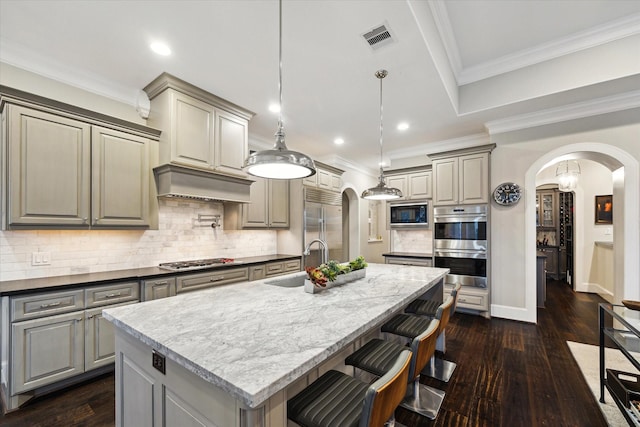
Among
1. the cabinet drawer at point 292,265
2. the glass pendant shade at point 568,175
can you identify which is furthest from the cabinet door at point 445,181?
the glass pendant shade at point 568,175

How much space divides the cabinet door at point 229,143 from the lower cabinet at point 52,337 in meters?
1.68

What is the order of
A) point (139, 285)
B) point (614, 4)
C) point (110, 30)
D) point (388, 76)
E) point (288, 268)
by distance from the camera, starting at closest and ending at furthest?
point (110, 30), point (614, 4), point (139, 285), point (388, 76), point (288, 268)

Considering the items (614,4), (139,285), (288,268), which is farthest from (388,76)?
(139,285)

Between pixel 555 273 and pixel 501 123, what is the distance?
16.7 feet

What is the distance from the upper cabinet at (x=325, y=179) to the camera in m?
4.74

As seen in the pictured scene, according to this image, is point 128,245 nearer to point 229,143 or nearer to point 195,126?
point 195,126

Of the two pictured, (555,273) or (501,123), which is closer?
(501,123)

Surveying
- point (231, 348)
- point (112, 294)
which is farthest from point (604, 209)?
point (112, 294)

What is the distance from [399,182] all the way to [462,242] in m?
1.55

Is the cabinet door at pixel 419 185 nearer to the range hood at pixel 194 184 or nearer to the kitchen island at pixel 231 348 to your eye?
the range hood at pixel 194 184

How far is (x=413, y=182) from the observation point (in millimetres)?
5004

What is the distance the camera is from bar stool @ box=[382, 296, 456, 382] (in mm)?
1934

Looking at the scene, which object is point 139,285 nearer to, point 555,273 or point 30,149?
point 30,149

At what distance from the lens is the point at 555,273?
22.4 feet
